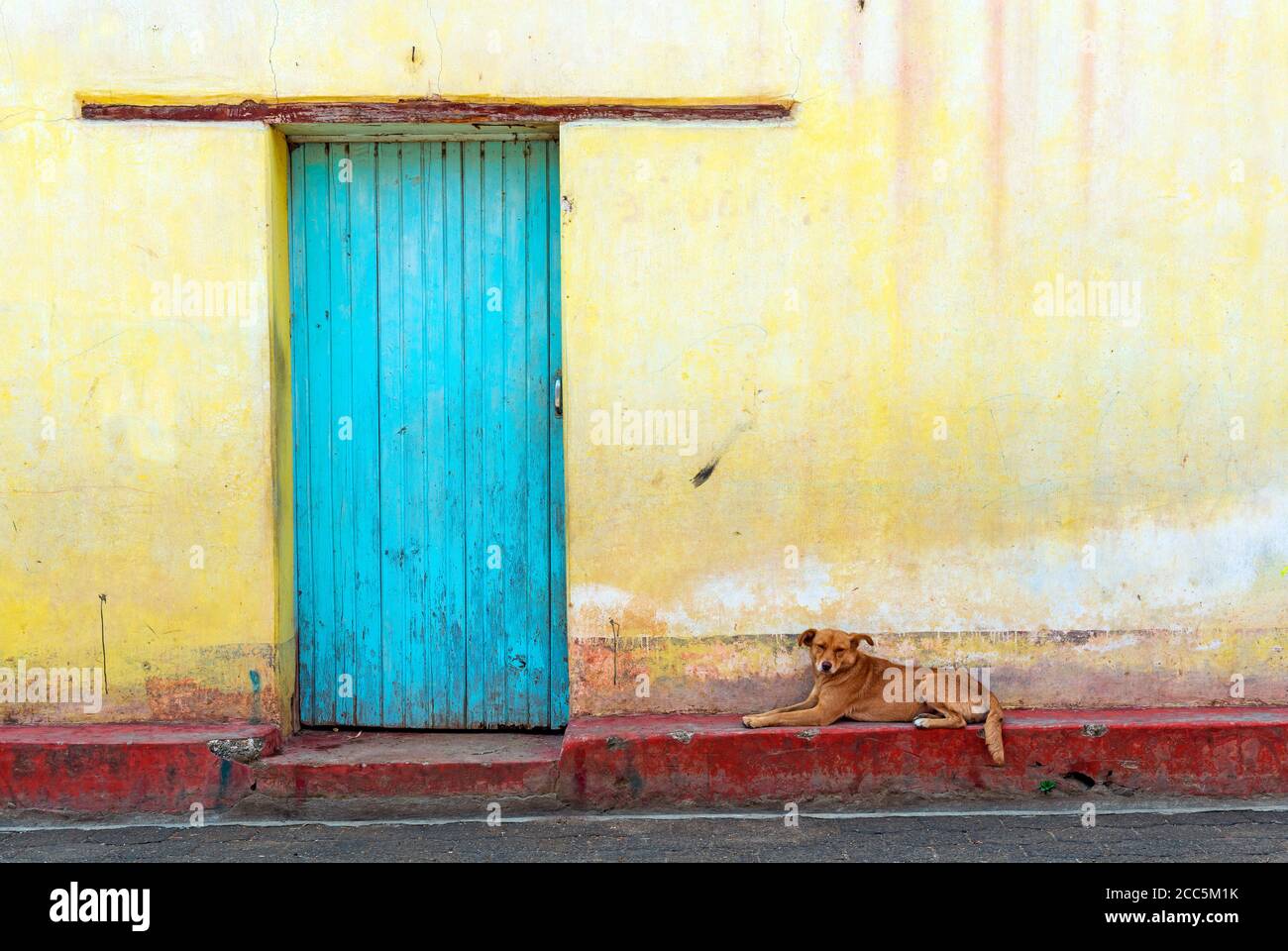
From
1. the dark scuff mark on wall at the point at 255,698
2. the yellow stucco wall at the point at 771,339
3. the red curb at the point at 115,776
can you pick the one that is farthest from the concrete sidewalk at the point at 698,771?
the yellow stucco wall at the point at 771,339

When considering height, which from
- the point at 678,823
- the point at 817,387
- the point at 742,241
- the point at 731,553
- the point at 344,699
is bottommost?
the point at 678,823

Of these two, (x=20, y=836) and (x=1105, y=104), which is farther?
(x=1105, y=104)

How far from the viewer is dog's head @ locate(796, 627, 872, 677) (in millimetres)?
5744

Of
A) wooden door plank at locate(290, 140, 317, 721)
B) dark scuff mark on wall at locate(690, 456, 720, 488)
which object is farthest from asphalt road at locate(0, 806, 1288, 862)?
dark scuff mark on wall at locate(690, 456, 720, 488)

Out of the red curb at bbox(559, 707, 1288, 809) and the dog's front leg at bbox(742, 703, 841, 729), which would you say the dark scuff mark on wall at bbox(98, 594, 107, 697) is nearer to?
the red curb at bbox(559, 707, 1288, 809)

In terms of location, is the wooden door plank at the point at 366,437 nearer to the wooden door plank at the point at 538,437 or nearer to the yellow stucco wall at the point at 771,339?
the yellow stucco wall at the point at 771,339

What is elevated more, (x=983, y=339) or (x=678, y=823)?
(x=983, y=339)

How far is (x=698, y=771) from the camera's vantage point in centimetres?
566

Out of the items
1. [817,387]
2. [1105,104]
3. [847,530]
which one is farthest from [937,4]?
[847,530]

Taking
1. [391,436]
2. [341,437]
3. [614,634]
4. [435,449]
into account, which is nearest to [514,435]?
[435,449]

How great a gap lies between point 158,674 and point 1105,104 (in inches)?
202

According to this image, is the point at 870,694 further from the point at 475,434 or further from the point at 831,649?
the point at 475,434

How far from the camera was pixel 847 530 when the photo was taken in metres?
5.99

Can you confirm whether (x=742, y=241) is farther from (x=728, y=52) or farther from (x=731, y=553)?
(x=731, y=553)
